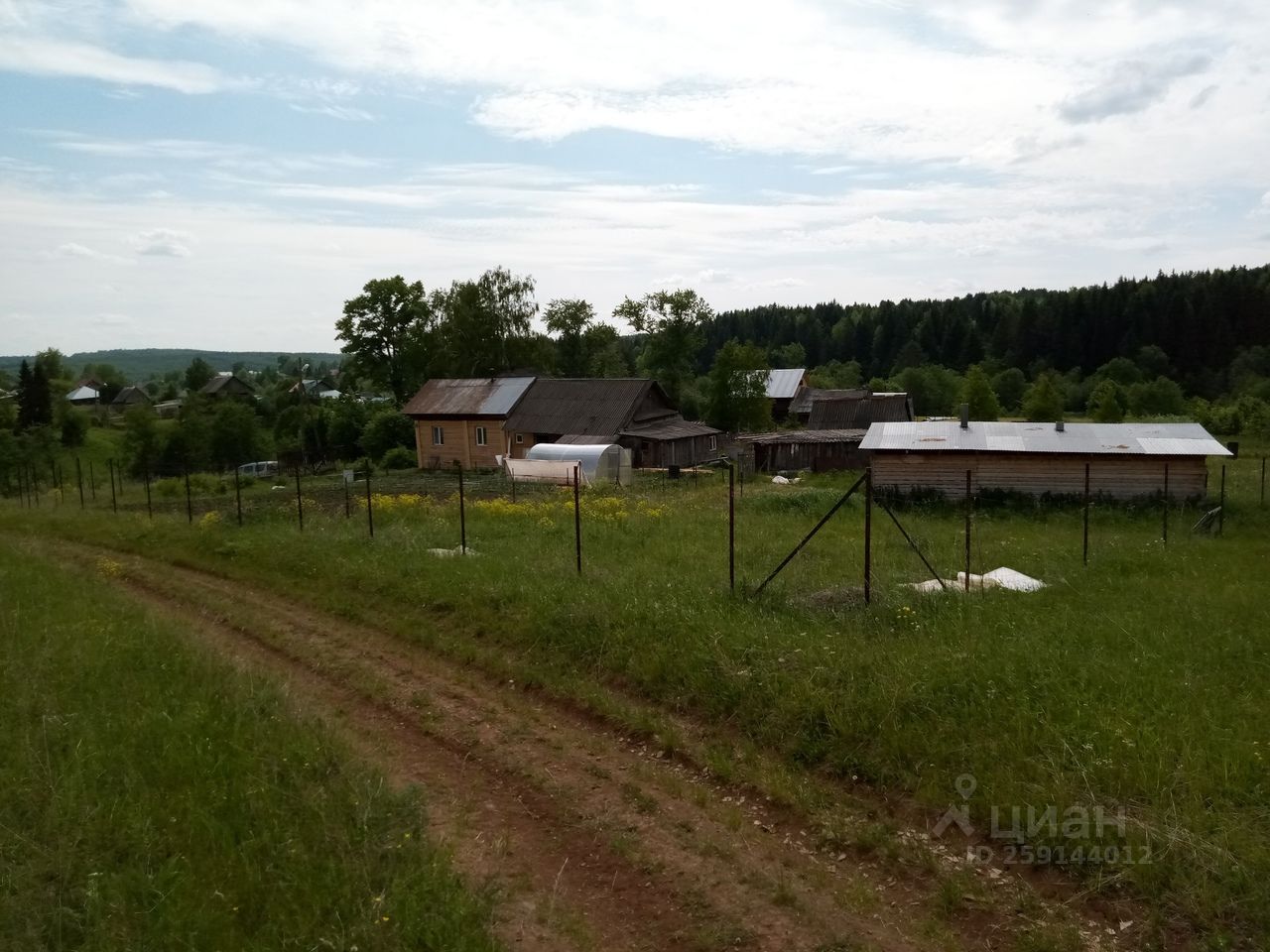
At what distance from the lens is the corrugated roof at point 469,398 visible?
38281mm

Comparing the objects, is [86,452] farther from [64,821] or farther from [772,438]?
[64,821]

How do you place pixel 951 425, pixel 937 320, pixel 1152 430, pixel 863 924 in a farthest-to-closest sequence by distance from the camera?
1. pixel 937 320
2. pixel 951 425
3. pixel 1152 430
4. pixel 863 924

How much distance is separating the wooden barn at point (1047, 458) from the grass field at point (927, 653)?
6511 millimetres

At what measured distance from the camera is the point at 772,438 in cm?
3650

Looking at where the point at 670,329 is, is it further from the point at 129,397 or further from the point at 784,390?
the point at 129,397

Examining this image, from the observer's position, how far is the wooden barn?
889 inches

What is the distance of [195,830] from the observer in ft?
17.6

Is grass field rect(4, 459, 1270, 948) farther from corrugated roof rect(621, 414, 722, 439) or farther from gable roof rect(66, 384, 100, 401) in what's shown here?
gable roof rect(66, 384, 100, 401)

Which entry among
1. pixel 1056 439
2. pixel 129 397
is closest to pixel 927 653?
pixel 1056 439

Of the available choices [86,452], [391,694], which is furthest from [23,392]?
[391,694]

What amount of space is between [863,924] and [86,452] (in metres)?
65.8

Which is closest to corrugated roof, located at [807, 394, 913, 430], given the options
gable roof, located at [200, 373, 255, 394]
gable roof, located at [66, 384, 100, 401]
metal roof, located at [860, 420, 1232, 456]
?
metal roof, located at [860, 420, 1232, 456]

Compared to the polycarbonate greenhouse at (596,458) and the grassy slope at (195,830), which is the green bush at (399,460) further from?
the grassy slope at (195,830)

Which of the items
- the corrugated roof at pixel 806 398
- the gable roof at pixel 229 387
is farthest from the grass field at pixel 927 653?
the gable roof at pixel 229 387
